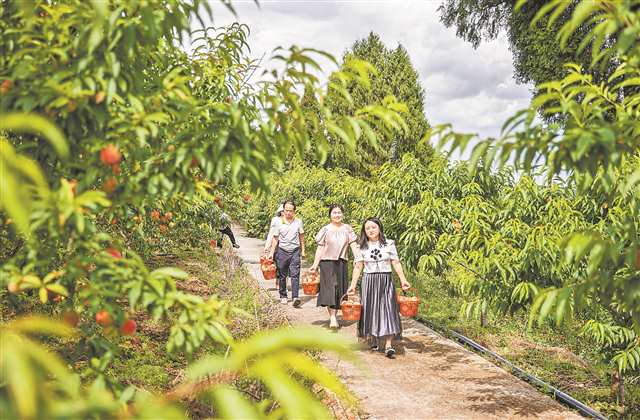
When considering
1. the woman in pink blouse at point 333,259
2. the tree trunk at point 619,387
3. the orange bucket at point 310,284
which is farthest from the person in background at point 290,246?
the tree trunk at point 619,387

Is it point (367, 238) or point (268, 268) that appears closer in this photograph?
point (367, 238)

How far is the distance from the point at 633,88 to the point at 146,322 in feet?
35.7

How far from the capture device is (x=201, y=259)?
13.9 meters

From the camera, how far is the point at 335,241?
7.81 m

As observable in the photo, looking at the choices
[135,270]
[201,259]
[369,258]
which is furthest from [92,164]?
[201,259]

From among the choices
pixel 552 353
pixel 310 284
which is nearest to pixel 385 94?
pixel 310 284

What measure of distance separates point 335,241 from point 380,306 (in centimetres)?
154

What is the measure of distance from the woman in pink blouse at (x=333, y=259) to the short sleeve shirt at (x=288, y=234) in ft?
3.61

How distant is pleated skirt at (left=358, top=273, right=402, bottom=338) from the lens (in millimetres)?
6508

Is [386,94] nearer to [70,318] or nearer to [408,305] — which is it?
[408,305]

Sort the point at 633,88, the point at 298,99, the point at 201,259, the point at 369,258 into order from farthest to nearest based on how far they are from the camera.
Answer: the point at 201,259 < the point at 633,88 < the point at 369,258 < the point at 298,99

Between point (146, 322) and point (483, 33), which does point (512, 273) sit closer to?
point (146, 322)

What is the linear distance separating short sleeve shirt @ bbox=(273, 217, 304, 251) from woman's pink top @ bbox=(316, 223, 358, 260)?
3.67 ft

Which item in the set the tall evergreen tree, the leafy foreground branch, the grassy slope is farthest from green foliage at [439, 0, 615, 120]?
the leafy foreground branch
